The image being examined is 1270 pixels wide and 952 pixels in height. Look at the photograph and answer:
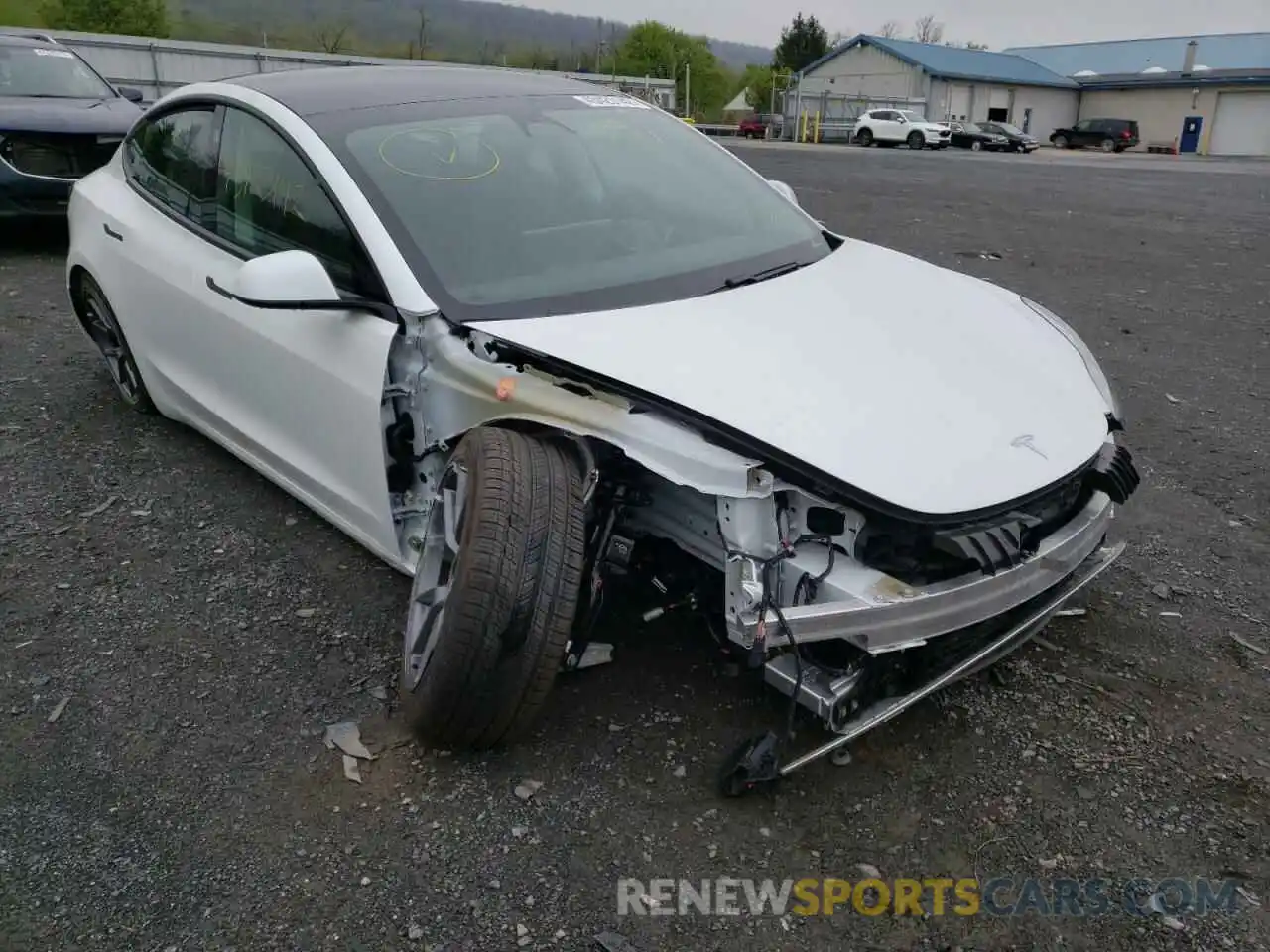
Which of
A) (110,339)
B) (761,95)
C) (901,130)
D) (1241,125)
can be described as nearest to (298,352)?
(110,339)

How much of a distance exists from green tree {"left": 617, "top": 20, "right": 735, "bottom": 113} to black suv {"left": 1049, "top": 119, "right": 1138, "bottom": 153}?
3966 centimetres

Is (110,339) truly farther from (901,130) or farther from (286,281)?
(901,130)

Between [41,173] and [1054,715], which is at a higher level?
[41,173]

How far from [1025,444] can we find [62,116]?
316 inches

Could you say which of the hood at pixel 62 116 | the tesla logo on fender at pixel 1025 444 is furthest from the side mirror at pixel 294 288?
the hood at pixel 62 116

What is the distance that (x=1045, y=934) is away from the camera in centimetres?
213

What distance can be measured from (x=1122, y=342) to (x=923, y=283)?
3.59m

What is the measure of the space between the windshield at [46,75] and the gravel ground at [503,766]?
19.3ft

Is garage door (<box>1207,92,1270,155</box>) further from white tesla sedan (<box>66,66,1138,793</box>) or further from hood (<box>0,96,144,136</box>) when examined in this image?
white tesla sedan (<box>66,66,1138,793</box>)

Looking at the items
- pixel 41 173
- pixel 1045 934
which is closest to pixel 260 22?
pixel 41 173

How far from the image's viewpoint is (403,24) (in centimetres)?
13050

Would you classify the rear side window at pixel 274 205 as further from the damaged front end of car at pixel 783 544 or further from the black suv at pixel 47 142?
the black suv at pixel 47 142

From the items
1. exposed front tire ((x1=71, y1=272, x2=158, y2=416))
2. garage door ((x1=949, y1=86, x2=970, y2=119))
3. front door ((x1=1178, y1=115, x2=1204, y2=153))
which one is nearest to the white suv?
garage door ((x1=949, y1=86, x2=970, y2=119))

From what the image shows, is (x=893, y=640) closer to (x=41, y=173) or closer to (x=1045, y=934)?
(x=1045, y=934)
